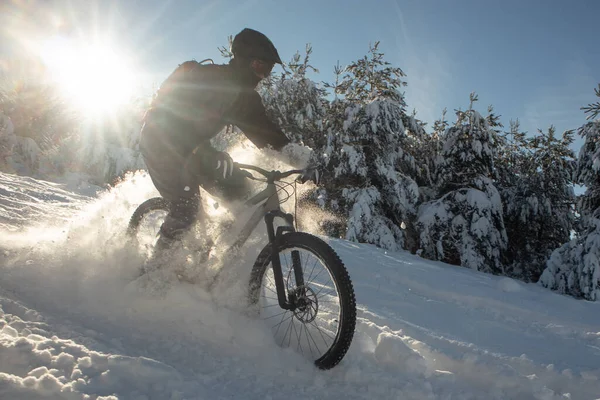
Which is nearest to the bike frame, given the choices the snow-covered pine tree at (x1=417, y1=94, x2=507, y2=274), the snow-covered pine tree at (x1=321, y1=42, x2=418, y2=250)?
the snow-covered pine tree at (x1=321, y1=42, x2=418, y2=250)

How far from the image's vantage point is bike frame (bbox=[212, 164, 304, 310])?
→ 2.74m

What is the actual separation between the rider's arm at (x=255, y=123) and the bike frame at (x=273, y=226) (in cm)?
59

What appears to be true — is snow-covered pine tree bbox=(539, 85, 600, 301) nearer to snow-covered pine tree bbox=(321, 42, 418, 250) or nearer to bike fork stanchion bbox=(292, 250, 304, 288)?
snow-covered pine tree bbox=(321, 42, 418, 250)

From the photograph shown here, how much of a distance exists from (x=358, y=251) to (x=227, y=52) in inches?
538

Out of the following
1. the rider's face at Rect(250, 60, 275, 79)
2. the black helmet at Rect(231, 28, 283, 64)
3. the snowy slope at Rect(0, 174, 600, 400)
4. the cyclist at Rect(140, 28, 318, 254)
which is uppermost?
the black helmet at Rect(231, 28, 283, 64)

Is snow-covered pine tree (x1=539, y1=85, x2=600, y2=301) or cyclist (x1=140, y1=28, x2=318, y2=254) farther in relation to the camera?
snow-covered pine tree (x1=539, y1=85, x2=600, y2=301)

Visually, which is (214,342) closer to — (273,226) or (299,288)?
(299,288)

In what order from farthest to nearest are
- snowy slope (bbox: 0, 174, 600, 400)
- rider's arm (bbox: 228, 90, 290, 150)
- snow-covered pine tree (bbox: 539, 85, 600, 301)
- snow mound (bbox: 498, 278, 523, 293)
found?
1. snow-covered pine tree (bbox: 539, 85, 600, 301)
2. snow mound (bbox: 498, 278, 523, 293)
3. rider's arm (bbox: 228, 90, 290, 150)
4. snowy slope (bbox: 0, 174, 600, 400)

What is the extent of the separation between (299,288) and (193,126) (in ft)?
5.62

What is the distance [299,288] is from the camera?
8.89 feet

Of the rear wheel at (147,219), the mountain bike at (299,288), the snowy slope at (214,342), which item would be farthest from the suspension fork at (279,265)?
the rear wheel at (147,219)

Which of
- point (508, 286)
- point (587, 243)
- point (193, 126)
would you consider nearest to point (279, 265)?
point (193, 126)

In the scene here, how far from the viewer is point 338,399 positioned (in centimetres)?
203

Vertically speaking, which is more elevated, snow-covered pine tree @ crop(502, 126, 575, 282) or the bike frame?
snow-covered pine tree @ crop(502, 126, 575, 282)
